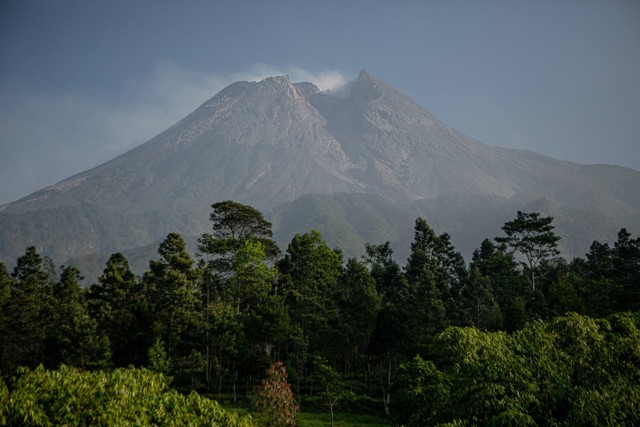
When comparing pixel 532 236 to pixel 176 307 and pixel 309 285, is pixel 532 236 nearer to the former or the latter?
pixel 309 285

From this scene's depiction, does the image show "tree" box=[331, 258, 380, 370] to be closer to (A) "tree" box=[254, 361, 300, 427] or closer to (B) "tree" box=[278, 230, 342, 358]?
(B) "tree" box=[278, 230, 342, 358]

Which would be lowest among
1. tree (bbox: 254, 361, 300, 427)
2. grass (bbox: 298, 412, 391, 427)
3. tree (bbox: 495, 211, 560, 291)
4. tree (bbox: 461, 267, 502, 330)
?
grass (bbox: 298, 412, 391, 427)

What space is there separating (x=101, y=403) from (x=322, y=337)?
106 ft

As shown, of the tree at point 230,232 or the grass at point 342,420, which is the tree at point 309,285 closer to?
the tree at point 230,232

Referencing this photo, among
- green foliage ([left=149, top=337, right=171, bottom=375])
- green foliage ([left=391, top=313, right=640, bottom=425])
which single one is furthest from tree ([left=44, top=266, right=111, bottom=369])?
green foliage ([left=391, top=313, right=640, bottom=425])

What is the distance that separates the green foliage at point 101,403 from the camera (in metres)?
7.96

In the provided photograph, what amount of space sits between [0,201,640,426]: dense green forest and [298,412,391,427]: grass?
146cm

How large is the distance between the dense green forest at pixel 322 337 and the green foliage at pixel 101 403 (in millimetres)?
48

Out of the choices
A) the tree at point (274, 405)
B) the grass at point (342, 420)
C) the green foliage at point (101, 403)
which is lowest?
the grass at point (342, 420)

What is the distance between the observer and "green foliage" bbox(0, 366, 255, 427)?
7965 millimetres

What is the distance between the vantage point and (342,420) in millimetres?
30703

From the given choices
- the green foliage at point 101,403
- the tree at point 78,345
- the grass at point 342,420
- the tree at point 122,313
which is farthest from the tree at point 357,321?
the green foliage at point 101,403

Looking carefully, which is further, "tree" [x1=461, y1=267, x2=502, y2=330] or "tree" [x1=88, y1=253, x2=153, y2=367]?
"tree" [x1=461, y1=267, x2=502, y2=330]

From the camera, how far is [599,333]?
13.5m
